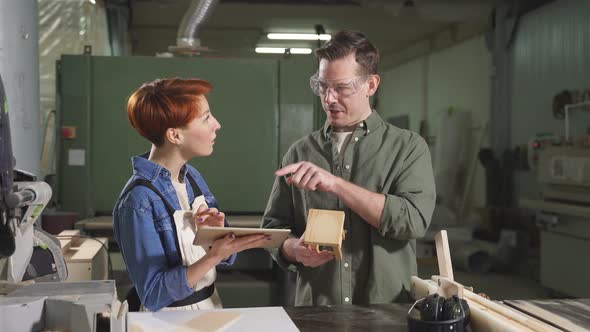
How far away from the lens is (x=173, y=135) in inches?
67.6

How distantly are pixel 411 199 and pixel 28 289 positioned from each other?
105 centimetres

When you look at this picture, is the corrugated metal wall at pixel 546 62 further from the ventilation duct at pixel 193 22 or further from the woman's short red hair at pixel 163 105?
the woman's short red hair at pixel 163 105

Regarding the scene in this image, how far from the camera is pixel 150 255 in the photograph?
5.18 feet

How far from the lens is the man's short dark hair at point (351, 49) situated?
187 centimetres

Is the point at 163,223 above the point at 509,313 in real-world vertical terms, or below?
above

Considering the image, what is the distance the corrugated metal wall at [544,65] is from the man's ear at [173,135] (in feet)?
15.4

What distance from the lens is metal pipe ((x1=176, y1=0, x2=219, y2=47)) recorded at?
3936 mm

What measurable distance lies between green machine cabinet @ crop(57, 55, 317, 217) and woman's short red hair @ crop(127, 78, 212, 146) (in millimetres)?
2024

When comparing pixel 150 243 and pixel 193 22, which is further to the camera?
pixel 193 22

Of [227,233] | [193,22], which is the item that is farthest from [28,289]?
[193,22]

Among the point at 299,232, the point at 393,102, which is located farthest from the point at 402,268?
the point at 393,102

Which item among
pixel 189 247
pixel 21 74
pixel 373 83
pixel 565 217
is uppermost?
pixel 21 74

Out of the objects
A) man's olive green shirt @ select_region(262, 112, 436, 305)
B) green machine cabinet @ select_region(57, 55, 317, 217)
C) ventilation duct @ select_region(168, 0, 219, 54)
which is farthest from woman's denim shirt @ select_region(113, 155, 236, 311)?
ventilation duct @ select_region(168, 0, 219, 54)

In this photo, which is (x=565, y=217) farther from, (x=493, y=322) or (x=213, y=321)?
(x=213, y=321)
